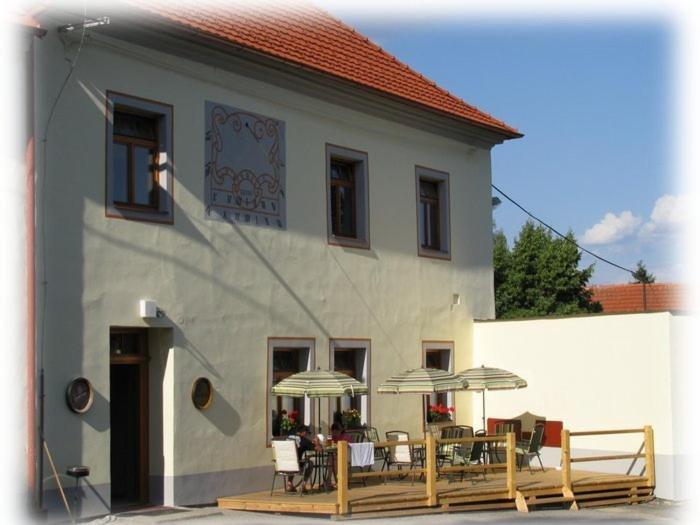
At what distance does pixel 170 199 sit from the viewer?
15766 millimetres

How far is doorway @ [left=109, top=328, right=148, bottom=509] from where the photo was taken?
50.9 feet

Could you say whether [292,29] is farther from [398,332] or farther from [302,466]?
[302,466]

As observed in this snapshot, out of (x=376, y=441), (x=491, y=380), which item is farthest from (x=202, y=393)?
(x=491, y=380)

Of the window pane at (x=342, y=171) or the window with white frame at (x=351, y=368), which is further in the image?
the window pane at (x=342, y=171)

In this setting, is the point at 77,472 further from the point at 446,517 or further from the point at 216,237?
the point at 446,517

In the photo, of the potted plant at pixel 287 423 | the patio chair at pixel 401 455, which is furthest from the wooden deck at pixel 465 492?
the potted plant at pixel 287 423

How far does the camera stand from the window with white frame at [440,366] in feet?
68.0

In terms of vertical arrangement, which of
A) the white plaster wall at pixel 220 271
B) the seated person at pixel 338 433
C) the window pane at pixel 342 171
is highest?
the window pane at pixel 342 171

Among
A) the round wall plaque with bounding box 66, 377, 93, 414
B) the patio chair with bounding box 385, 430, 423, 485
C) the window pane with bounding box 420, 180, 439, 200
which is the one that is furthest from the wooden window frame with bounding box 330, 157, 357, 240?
the round wall plaque with bounding box 66, 377, 93, 414

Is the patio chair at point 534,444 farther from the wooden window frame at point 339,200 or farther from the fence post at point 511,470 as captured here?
the wooden window frame at point 339,200

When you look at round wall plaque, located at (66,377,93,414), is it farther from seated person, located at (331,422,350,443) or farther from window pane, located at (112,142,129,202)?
seated person, located at (331,422,350,443)

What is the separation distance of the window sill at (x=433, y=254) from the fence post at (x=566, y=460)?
4851 mm

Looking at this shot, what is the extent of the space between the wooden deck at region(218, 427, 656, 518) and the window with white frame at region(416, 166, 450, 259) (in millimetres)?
4638

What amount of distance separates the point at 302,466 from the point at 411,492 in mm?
1679
